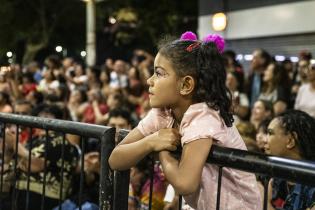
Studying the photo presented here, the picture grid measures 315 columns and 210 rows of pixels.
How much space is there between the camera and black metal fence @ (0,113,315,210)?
6.27ft

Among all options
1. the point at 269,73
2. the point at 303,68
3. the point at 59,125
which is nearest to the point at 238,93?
the point at 269,73

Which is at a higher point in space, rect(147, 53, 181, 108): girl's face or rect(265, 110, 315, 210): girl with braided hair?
rect(147, 53, 181, 108): girl's face

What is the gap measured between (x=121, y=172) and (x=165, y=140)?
47 centimetres

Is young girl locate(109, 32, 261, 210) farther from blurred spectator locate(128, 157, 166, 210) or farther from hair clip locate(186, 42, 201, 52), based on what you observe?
blurred spectator locate(128, 157, 166, 210)

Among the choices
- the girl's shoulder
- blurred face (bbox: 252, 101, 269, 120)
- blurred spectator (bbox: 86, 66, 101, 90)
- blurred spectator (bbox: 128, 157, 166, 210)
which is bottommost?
blurred spectator (bbox: 128, 157, 166, 210)

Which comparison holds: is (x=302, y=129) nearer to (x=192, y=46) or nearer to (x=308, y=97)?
(x=192, y=46)

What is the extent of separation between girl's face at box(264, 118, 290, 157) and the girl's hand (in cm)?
136

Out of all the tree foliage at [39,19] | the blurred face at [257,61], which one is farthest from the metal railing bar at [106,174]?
the tree foliage at [39,19]

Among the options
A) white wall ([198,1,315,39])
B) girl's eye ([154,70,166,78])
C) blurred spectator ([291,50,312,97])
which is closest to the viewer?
girl's eye ([154,70,166,78])

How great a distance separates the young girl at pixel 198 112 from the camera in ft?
7.41

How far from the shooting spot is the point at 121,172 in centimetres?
268

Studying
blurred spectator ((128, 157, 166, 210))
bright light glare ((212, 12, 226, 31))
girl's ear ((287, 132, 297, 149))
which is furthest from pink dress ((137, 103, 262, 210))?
bright light glare ((212, 12, 226, 31))

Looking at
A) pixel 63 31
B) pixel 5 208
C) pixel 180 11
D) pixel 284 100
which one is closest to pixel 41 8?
pixel 63 31

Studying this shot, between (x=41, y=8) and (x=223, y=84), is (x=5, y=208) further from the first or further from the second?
(x=41, y=8)
